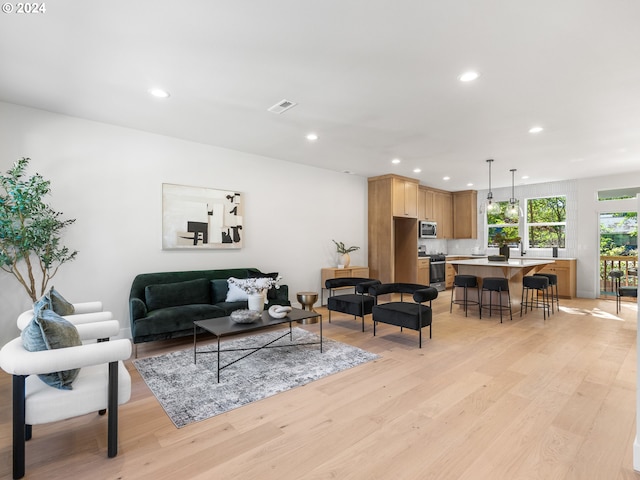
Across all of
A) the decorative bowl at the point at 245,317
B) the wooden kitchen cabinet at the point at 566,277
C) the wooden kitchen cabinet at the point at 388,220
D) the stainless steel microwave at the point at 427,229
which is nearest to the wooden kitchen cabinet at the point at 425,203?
the stainless steel microwave at the point at 427,229

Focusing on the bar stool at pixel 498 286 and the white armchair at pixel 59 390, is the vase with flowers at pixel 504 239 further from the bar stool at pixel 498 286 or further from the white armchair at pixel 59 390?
the white armchair at pixel 59 390

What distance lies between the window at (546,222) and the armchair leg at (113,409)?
29.9 ft

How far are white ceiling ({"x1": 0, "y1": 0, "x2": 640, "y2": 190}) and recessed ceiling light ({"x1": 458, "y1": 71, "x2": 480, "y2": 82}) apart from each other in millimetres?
65

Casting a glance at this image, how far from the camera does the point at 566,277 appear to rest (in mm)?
7402

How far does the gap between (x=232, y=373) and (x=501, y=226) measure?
814 cm

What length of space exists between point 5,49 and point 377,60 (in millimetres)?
2875

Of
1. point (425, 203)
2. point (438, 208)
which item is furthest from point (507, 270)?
point (438, 208)

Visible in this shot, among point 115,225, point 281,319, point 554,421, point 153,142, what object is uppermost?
point 153,142

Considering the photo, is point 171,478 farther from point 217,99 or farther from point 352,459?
point 217,99

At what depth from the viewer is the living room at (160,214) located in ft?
8.20

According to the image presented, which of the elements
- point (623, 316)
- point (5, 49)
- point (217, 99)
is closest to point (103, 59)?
point (5, 49)

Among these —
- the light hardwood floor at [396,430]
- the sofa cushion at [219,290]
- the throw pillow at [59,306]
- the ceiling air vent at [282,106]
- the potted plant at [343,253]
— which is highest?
the ceiling air vent at [282,106]

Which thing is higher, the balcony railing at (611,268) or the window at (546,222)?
the window at (546,222)

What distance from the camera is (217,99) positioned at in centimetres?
344
